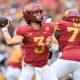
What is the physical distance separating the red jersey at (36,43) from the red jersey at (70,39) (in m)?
0.23

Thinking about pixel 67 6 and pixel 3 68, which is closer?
pixel 3 68

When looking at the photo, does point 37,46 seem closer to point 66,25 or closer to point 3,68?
point 66,25

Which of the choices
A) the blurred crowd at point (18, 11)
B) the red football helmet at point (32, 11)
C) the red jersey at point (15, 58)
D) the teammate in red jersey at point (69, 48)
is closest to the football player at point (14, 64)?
the red jersey at point (15, 58)

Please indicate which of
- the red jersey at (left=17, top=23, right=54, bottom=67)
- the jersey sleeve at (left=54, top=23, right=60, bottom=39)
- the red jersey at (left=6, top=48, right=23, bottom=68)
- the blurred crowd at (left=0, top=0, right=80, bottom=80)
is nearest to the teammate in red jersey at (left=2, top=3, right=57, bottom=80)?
the red jersey at (left=17, top=23, right=54, bottom=67)

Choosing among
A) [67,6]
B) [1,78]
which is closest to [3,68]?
[1,78]

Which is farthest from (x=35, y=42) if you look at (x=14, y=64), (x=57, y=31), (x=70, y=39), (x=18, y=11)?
(x=18, y=11)

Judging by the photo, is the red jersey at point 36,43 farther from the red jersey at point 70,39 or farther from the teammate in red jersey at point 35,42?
the red jersey at point 70,39

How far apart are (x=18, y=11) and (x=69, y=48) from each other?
21.3ft

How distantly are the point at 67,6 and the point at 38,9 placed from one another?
563 cm

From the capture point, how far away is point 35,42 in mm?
7738

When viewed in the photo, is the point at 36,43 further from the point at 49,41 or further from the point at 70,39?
the point at 70,39

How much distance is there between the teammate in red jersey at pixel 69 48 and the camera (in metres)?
7.82

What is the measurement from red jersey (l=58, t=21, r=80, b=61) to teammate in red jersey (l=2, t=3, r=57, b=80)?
0.75 ft

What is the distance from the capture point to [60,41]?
26.4 feet
